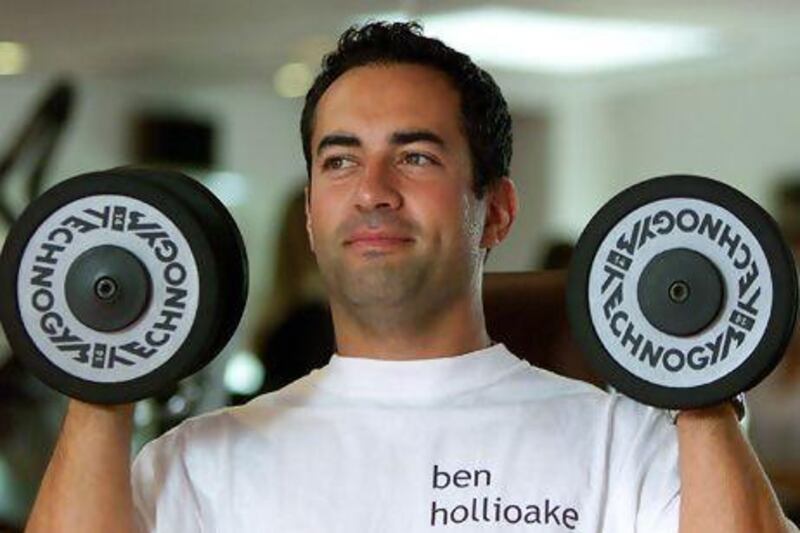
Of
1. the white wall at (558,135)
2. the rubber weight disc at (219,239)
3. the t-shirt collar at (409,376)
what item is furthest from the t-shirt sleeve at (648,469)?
the white wall at (558,135)

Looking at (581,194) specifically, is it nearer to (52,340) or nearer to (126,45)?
(126,45)

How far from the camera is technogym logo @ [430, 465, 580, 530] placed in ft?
5.20

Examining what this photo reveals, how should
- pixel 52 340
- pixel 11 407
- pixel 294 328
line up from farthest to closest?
pixel 11 407 → pixel 294 328 → pixel 52 340

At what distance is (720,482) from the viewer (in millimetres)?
1493

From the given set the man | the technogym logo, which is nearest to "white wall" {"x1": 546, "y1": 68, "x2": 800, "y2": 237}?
the man

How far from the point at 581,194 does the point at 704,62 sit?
18.4 inches

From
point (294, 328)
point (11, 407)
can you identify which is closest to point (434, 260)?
point (294, 328)

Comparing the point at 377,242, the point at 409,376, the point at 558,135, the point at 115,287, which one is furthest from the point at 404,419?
the point at 558,135

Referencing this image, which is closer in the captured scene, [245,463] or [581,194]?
[245,463]

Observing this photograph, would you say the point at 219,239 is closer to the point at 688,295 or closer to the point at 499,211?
the point at 499,211

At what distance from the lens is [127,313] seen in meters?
1.58

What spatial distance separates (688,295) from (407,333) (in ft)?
0.96

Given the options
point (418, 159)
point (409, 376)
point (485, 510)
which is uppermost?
point (418, 159)

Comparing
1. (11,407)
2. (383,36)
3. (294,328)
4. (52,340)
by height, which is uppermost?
(383,36)
